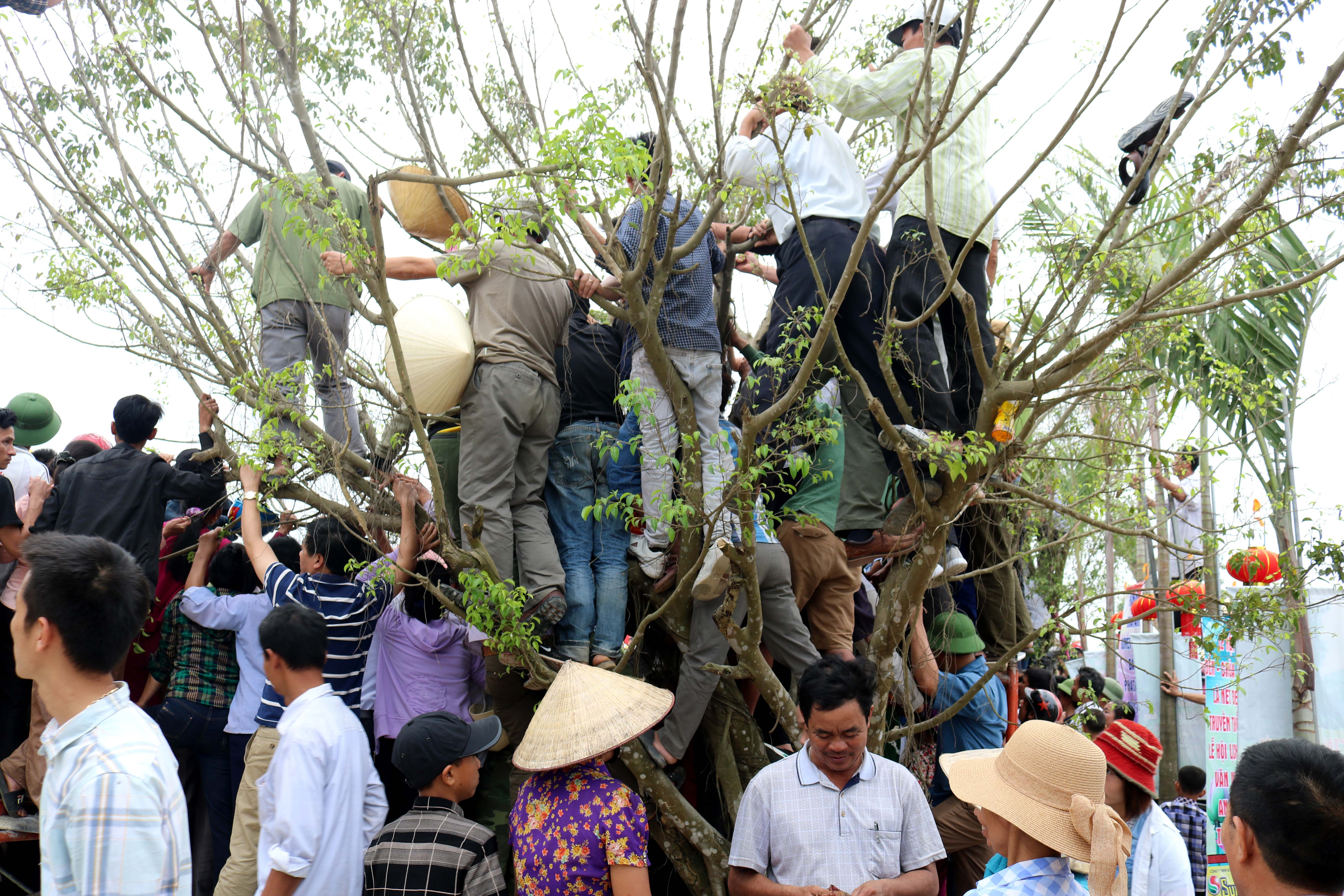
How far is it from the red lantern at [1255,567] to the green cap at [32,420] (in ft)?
23.0

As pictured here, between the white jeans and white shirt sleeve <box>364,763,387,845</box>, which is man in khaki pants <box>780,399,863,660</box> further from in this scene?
white shirt sleeve <box>364,763,387,845</box>

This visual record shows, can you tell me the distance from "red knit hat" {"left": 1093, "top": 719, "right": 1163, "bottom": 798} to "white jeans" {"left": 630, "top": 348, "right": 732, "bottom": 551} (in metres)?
1.80

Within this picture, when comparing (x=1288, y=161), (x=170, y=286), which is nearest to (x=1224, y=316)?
(x=1288, y=161)

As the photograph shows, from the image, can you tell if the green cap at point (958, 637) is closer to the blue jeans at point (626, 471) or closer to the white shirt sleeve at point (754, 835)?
the blue jeans at point (626, 471)

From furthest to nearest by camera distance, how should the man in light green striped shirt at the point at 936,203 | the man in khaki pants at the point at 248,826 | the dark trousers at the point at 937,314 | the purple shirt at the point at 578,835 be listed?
the dark trousers at the point at 937,314 < the man in light green striped shirt at the point at 936,203 < the man in khaki pants at the point at 248,826 < the purple shirt at the point at 578,835

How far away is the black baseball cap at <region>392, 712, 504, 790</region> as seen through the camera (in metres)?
3.32

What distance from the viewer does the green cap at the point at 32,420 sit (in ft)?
20.6

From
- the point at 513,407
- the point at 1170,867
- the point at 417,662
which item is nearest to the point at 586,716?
the point at 417,662

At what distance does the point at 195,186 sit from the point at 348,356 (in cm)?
201

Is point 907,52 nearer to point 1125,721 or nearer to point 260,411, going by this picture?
point 1125,721

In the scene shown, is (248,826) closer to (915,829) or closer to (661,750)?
(661,750)

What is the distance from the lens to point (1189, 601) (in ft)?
15.1

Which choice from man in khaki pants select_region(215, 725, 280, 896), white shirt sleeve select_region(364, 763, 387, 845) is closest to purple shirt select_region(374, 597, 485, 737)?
man in khaki pants select_region(215, 725, 280, 896)

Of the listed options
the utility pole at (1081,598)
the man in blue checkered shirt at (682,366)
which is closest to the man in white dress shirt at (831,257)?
the man in blue checkered shirt at (682,366)
